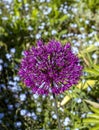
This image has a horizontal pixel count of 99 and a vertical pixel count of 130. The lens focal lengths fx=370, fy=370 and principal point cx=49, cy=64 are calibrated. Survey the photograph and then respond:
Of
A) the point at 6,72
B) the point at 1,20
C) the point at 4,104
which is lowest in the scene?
the point at 4,104

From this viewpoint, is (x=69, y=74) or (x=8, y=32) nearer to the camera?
(x=69, y=74)

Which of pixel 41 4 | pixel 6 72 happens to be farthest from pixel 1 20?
pixel 6 72

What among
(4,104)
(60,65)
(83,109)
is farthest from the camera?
(4,104)

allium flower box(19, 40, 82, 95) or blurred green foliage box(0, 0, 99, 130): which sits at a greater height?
blurred green foliage box(0, 0, 99, 130)

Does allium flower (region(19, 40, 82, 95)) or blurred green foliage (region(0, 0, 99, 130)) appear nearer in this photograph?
allium flower (region(19, 40, 82, 95))

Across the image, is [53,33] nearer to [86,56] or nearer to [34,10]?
[34,10]
